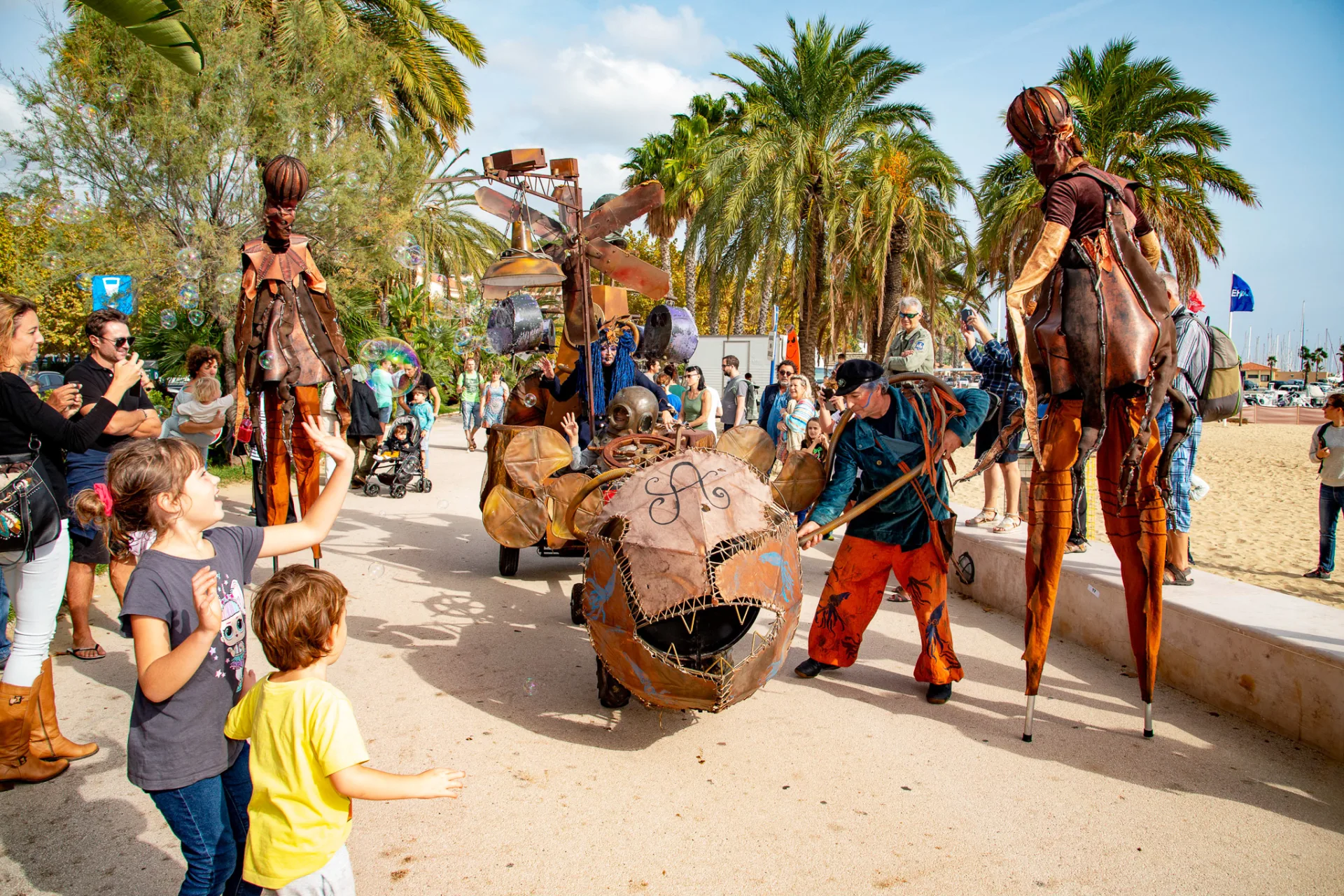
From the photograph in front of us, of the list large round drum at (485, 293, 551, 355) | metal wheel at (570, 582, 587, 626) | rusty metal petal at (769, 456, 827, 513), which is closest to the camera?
rusty metal petal at (769, 456, 827, 513)

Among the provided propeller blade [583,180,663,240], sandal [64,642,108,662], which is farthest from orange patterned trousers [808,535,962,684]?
sandal [64,642,108,662]

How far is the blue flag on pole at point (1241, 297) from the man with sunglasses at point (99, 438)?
95.7 ft

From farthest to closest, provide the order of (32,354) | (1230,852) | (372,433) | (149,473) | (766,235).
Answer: (766,235), (372,433), (32,354), (1230,852), (149,473)

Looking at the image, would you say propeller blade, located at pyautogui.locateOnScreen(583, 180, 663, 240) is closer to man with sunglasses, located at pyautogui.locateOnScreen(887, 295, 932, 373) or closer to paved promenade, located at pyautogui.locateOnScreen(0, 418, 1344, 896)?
man with sunglasses, located at pyautogui.locateOnScreen(887, 295, 932, 373)

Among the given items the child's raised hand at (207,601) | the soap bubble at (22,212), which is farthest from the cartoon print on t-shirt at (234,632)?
the soap bubble at (22,212)

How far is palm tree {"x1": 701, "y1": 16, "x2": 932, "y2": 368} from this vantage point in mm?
17781

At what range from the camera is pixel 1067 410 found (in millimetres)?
3475

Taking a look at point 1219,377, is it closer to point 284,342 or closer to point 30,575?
point 284,342

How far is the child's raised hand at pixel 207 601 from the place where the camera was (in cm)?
186

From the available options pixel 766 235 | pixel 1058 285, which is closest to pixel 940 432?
pixel 1058 285

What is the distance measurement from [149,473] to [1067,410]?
3.39m

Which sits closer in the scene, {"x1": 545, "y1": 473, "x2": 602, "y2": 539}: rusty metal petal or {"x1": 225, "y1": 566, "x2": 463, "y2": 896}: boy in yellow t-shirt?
{"x1": 225, "y1": 566, "x2": 463, "y2": 896}: boy in yellow t-shirt

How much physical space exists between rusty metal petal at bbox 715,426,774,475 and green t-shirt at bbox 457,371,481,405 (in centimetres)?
1262

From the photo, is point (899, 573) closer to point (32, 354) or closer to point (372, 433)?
point (32, 354)
